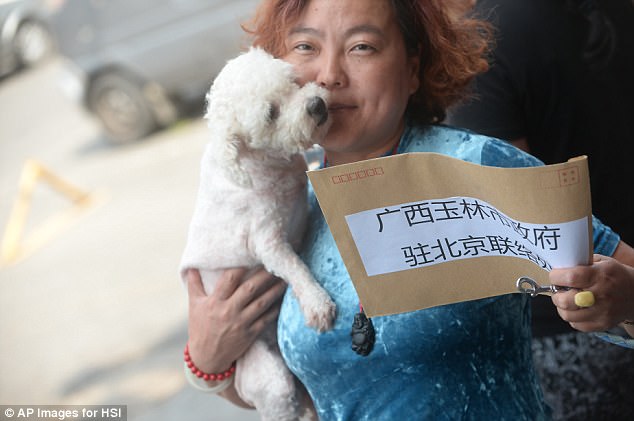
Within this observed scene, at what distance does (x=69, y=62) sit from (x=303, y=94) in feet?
23.1

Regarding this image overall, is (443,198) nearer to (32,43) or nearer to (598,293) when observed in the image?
(598,293)

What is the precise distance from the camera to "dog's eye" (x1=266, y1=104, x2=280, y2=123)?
1536mm

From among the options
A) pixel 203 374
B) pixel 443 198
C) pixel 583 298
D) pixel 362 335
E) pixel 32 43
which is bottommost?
pixel 32 43

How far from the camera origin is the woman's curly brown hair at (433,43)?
146 cm

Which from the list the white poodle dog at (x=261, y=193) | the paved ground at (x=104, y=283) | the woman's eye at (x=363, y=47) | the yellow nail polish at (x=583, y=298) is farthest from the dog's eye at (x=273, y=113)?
the paved ground at (x=104, y=283)

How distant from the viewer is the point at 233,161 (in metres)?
1.56

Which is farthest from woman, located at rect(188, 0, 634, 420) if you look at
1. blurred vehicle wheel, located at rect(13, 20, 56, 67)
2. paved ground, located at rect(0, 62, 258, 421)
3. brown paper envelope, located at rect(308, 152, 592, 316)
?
blurred vehicle wheel, located at rect(13, 20, 56, 67)

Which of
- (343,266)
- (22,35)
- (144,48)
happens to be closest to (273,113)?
(343,266)

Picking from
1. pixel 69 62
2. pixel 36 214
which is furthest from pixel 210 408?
pixel 69 62

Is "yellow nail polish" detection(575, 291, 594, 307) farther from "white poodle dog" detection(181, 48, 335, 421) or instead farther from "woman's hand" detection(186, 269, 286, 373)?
"woman's hand" detection(186, 269, 286, 373)

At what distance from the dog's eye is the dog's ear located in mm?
87

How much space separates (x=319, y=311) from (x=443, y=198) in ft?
1.20

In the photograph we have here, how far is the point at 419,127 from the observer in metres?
1.50

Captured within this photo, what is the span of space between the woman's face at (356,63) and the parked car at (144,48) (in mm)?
6014
